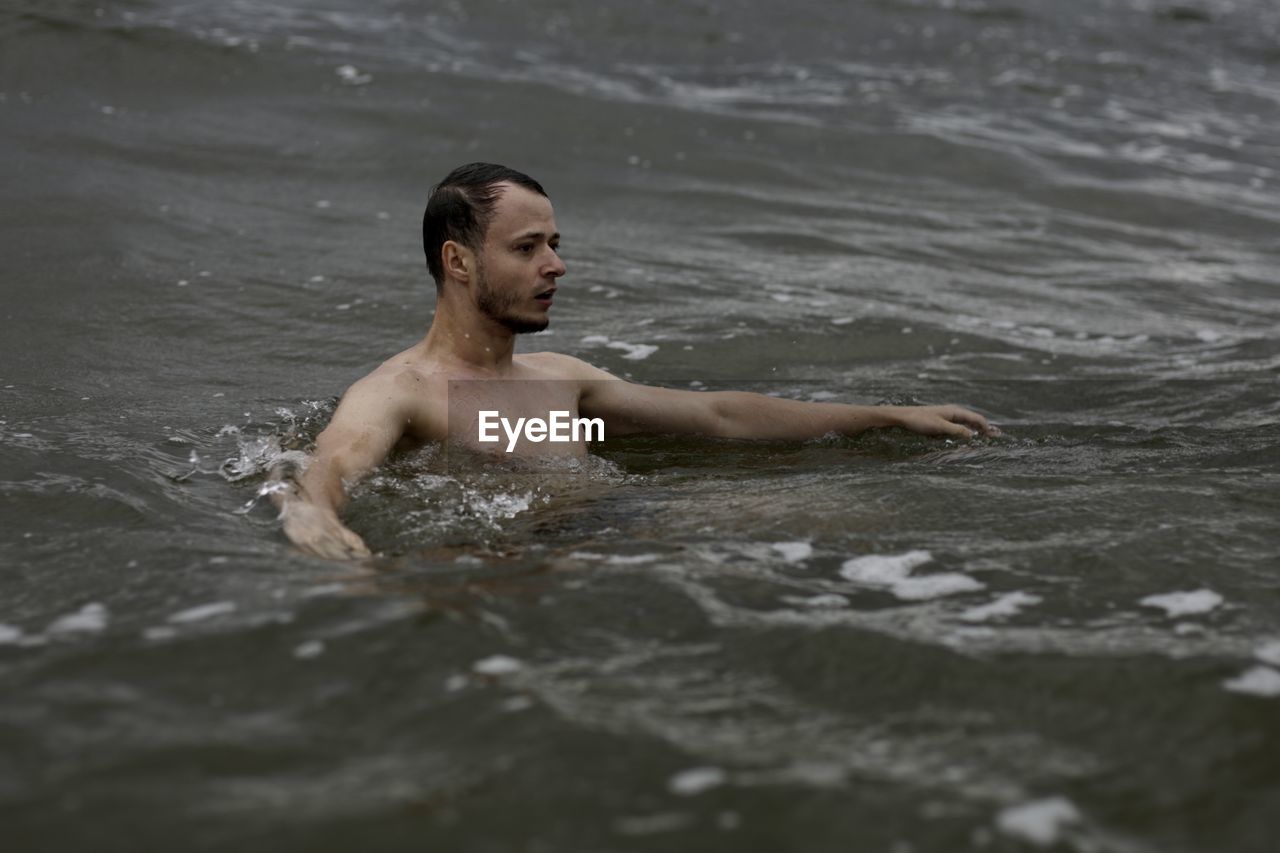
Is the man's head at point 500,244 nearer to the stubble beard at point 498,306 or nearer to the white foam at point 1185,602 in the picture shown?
the stubble beard at point 498,306

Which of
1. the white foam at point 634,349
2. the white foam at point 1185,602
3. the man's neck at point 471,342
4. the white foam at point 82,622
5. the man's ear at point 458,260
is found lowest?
the white foam at point 634,349

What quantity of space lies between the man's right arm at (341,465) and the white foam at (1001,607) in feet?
5.72

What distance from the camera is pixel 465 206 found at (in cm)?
549

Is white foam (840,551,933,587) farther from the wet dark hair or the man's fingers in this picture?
the wet dark hair

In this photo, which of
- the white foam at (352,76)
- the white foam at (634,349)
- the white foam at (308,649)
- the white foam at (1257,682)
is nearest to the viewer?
the white foam at (1257,682)

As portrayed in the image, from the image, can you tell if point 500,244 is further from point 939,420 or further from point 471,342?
point 939,420

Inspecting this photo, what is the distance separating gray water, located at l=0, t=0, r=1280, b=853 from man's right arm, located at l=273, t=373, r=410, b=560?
94 millimetres

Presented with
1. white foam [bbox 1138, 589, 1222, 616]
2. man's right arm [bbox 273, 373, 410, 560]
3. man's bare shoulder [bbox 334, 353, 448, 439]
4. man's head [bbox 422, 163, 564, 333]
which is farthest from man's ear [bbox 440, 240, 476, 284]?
white foam [bbox 1138, 589, 1222, 616]

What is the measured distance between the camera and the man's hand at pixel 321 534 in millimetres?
4316

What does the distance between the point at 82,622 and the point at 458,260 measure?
85.0 inches

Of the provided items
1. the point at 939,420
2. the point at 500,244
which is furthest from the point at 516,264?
the point at 939,420

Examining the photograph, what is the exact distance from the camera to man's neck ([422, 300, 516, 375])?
5512 mm

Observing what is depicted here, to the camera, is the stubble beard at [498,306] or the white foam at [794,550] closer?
the white foam at [794,550]

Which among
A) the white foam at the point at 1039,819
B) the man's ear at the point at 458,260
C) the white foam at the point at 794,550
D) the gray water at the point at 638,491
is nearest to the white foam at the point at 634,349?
the gray water at the point at 638,491
